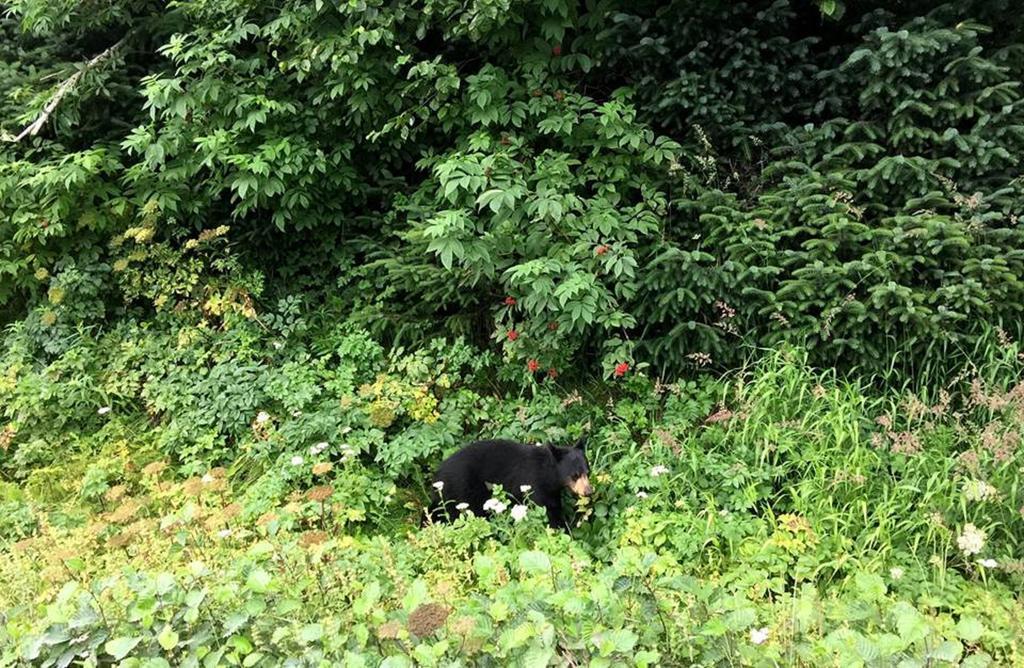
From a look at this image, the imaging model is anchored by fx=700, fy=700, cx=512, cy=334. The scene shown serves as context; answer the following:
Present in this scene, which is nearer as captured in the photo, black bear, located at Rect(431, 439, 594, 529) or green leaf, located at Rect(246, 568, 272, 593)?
green leaf, located at Rect(246, 568, 272, 593)

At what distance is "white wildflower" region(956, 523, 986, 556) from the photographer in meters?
3.17

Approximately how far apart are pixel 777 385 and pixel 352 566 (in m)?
2.84

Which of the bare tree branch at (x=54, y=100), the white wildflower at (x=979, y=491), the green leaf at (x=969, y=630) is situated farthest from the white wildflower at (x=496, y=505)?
the bare tree branch at (x=54, y=100)

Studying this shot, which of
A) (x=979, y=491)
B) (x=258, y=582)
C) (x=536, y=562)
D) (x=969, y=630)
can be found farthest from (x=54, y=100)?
(x=979, y=491)

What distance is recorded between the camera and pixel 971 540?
10.4ft

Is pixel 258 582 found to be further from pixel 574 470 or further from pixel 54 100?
pixel 54 100

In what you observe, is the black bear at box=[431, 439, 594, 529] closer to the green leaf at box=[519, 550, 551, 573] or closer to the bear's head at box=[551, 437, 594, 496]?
the bear's head at box=[551, 437, 594, 496]

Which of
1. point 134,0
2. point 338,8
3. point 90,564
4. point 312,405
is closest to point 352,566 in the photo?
point 90,564

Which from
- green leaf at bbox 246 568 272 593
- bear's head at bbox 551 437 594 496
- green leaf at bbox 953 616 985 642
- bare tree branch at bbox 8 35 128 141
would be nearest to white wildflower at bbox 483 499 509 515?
bear's head at bbox 551 437 594 496

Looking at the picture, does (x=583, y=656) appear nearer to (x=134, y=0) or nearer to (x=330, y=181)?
(x=330, y=181)

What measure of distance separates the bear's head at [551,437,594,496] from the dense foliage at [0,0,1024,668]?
114 millimetres

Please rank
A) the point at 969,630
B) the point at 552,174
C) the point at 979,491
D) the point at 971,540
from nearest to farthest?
the point at 969,630, the point at 971,540, the point at 979,491, the point at 552,174

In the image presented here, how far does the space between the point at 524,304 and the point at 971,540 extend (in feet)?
9.16

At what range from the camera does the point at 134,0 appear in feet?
19.9
